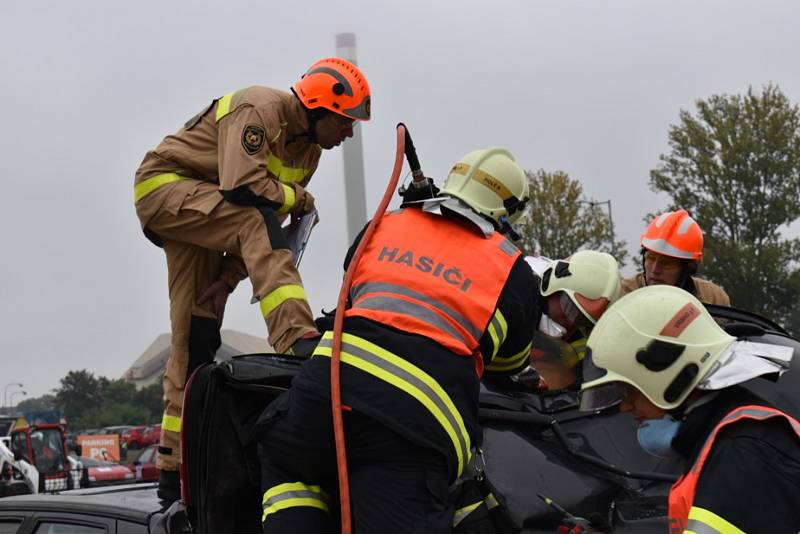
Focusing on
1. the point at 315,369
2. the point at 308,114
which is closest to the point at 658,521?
the point at 315,369

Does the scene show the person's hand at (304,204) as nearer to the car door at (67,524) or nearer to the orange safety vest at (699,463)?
the car door at (67,524)

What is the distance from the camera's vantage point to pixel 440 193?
137 inches

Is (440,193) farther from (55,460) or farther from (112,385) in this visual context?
(112,385)

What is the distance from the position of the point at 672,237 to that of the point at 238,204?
79.5 inches

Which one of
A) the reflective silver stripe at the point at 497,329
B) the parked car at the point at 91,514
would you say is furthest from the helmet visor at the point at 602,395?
the parked car at the point at 91,514

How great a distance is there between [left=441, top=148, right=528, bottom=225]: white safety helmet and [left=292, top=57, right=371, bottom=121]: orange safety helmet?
132 centimetres

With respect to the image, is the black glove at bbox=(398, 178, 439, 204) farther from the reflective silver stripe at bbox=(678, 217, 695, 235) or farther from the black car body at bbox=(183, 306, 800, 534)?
the reflective silver stripe at bbox=(678, 217, 695, 235)

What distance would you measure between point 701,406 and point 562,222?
68.7ft

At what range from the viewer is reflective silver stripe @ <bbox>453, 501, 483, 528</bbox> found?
3105 millimetres

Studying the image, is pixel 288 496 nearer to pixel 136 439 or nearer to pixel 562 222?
pixel 562 222

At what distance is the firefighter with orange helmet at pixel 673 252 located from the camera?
4.96 metres

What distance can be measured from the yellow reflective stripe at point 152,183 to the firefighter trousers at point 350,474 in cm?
197

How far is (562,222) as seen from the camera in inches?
915

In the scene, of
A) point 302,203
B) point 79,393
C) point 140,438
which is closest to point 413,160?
point 302,203
